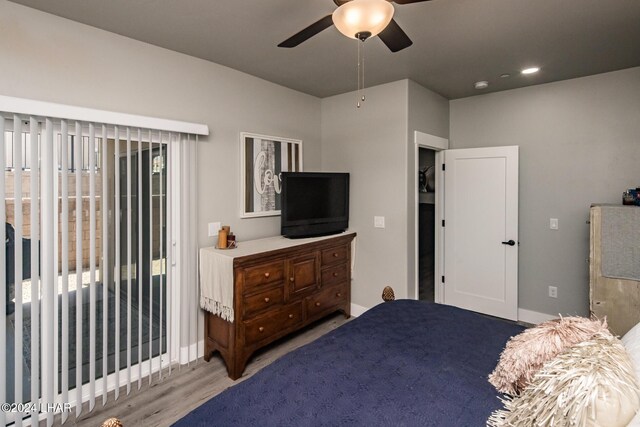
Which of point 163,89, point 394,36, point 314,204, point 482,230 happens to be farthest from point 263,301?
point 482,230

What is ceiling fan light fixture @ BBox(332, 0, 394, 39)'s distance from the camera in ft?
4.72

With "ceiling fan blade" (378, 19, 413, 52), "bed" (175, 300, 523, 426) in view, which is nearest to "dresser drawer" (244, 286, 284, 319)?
"bed" (175, 300, 523, 426)

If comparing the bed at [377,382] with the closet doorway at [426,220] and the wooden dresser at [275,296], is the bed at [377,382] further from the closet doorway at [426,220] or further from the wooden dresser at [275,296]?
the closet doorway at [426,220]

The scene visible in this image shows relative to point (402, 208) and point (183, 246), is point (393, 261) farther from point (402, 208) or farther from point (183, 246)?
point (183, 246)

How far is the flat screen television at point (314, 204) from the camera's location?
339cm

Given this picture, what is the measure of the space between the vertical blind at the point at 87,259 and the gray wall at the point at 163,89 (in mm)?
211

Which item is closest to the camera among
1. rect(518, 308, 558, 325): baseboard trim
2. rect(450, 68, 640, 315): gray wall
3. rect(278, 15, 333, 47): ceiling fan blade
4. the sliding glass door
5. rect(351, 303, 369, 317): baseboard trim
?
rect(278, 15, 333, 47): ceiling fan blade

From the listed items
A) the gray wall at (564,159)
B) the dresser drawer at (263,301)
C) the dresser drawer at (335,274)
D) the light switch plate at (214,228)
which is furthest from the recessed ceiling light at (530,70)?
the light switch plate at (214,228)

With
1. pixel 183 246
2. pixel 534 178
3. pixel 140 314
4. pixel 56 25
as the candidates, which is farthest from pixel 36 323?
pixel 534 178

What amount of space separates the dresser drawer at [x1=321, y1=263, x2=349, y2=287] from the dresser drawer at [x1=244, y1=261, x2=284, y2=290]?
657 mm

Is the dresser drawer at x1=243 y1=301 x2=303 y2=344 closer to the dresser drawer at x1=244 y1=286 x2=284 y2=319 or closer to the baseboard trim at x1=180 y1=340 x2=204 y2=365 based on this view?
the dresser drawer at x1=244 y1=286 x2=284 y2=319

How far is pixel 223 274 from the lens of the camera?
2662 mm

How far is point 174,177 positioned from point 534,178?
384cm

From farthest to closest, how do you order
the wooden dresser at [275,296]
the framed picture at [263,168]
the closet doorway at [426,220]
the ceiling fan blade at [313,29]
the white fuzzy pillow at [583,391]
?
the closet doorway at [426,220]
the framed picture at [263,168]
the wooden dresser at [275,296]
the ceiling fan blade at [313,29]
the white fuzzy pillow at [583,391]
